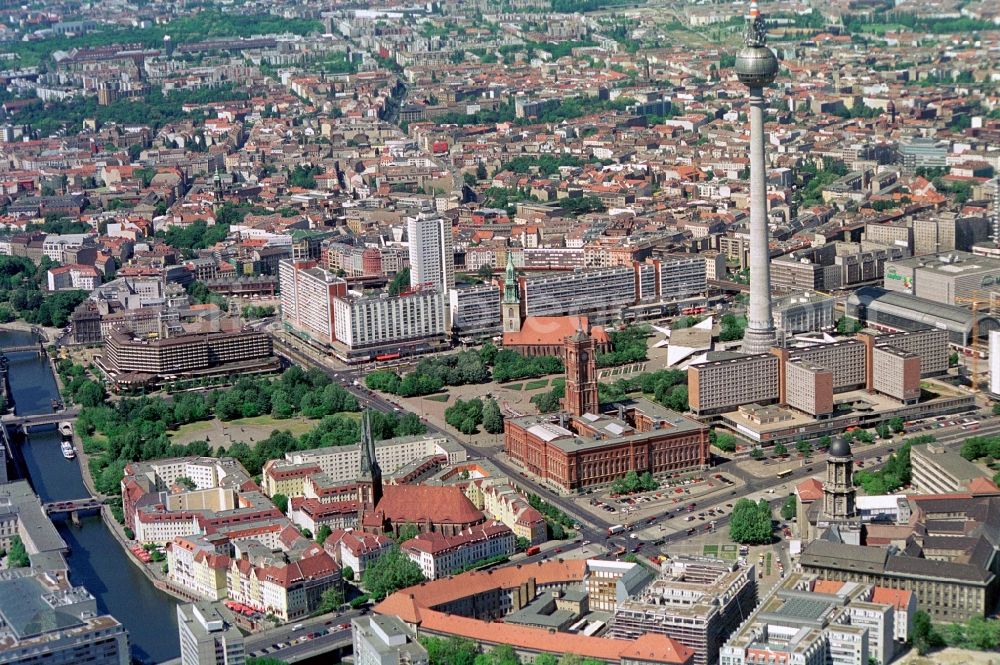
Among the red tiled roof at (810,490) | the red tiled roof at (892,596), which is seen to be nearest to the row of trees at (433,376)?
the red tiled roof at (810,490)

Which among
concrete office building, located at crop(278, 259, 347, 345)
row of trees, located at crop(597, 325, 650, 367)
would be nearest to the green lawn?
concrete office building, located at crop(278, 259, 347, 345)

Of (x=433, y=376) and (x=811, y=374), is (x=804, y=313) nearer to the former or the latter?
(x=811, y=374)

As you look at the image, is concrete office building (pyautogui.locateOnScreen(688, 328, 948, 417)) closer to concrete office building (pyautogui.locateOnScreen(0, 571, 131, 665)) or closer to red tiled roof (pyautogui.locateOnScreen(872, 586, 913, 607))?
→ red tiled roof (pyautogui.locateOnScreen(872, 586, 913, 607))

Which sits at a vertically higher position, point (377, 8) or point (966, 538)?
point (377, 8)

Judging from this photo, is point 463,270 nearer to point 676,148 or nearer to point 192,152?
point 676,148

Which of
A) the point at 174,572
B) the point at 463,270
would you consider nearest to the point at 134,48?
the point at 463,270

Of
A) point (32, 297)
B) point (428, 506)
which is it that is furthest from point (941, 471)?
point (32, 297)

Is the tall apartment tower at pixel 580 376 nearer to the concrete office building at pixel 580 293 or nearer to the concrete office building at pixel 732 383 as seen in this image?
the concrete office building at pixel 732 383
